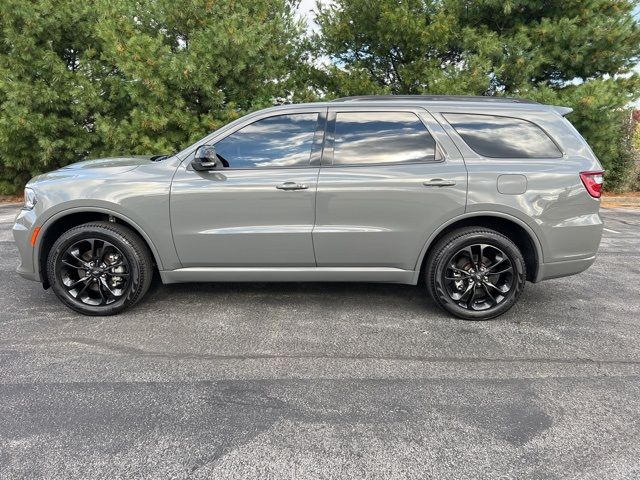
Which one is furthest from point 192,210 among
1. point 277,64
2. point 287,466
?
point 277,64

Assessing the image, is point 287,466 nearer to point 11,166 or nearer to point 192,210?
point 192,210

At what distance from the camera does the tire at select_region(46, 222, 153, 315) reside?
11.9 ft

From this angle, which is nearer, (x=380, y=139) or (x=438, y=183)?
(x=438, y=183)

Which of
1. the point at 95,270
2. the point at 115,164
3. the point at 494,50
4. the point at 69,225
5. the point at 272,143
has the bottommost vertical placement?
the point at 95,270

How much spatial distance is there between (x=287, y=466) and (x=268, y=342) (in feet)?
4.27

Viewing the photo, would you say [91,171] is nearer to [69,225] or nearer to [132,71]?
[69,225]

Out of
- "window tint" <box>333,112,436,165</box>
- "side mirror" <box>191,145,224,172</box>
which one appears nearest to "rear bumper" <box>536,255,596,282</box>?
"window tint" <box>333,112,436,165</box>

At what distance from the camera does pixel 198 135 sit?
867cm

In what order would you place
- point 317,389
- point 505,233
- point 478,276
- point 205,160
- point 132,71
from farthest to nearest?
point 132,71
point 505,233
point 478,276
point 205,160
point 317,389

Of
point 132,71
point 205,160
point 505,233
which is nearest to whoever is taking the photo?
point 205,160

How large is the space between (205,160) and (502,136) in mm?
2446

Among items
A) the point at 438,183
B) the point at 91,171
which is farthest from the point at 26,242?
the point at 438,183

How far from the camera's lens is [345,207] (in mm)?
3576

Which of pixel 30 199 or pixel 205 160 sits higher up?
pixel 205 160
